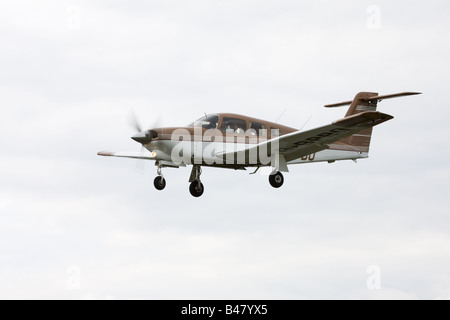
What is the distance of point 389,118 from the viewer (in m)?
22.2

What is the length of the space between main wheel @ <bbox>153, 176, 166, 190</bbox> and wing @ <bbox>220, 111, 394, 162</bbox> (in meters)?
2.35

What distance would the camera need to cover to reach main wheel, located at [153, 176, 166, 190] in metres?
26.1

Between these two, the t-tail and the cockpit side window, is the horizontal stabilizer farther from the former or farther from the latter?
the cockpit side window

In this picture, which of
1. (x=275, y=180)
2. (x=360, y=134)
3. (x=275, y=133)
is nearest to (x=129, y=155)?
(x=275, y=133)

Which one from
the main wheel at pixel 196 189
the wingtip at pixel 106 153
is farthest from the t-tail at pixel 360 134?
the wingtip at pixel 106 153

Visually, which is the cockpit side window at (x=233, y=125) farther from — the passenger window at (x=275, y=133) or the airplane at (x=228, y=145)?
the passenger window at (x=275, y=133)

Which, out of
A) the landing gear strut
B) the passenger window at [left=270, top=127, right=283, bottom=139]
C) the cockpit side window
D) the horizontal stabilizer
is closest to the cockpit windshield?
the cockpit side window

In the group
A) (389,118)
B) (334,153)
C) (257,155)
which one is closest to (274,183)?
Result: (257,155)

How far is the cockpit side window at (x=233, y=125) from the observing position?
1003 inches

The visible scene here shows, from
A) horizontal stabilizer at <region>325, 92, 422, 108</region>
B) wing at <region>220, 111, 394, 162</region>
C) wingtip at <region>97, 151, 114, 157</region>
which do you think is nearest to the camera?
wing at <region>220, 111, 394, 162</region>

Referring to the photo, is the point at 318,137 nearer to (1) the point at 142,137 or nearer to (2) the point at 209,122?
(2) the point at 209,122

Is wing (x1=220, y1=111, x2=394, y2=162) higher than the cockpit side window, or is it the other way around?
the cockpit side window

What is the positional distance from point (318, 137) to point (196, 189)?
468cm

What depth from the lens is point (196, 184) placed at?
26.5 m
